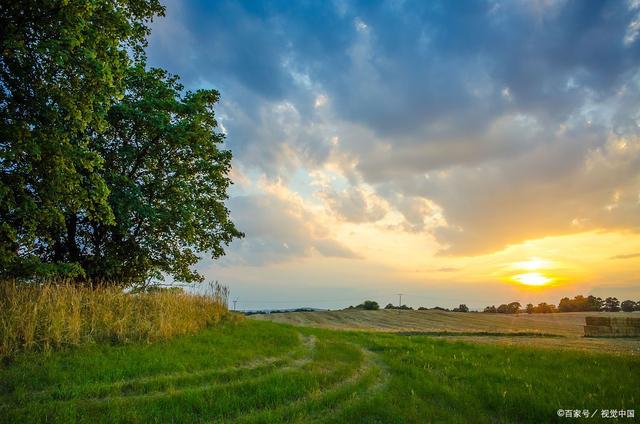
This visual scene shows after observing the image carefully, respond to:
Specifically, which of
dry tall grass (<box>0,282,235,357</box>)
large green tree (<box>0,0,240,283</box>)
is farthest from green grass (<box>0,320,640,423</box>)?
large green tree (<box>0,0,240,283</box>)

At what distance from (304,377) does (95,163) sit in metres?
12.4

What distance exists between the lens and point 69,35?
14.5m

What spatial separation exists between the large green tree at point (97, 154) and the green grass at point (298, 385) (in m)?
6.91

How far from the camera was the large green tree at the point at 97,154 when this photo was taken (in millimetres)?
15586

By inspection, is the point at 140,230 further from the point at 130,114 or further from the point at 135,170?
the point at 130,114

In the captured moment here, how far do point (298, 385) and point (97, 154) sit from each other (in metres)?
12.9

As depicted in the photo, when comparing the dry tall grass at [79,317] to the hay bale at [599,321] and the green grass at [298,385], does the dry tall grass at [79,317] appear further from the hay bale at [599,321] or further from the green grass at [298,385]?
the hay bale at [599,321]

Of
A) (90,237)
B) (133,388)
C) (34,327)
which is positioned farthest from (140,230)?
(133,388)

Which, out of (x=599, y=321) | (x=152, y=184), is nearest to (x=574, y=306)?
(x=599, y=321)

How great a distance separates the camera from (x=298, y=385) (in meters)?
11.9

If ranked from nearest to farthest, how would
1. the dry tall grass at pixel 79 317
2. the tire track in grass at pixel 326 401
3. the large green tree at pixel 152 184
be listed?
the tire track in grass at pixel 326 401
the dry tall grass at pixel 79 317
the large green tree at pixel 152 184

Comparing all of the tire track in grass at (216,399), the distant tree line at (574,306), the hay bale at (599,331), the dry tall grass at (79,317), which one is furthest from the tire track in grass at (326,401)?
the distant tree line at (574,306)

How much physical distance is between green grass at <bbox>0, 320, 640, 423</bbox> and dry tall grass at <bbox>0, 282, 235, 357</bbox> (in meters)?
0.84

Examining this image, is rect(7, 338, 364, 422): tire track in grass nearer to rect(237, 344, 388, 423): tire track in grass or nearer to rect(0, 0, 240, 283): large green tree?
rect(237, 344, 388, 423): tire track in grass
